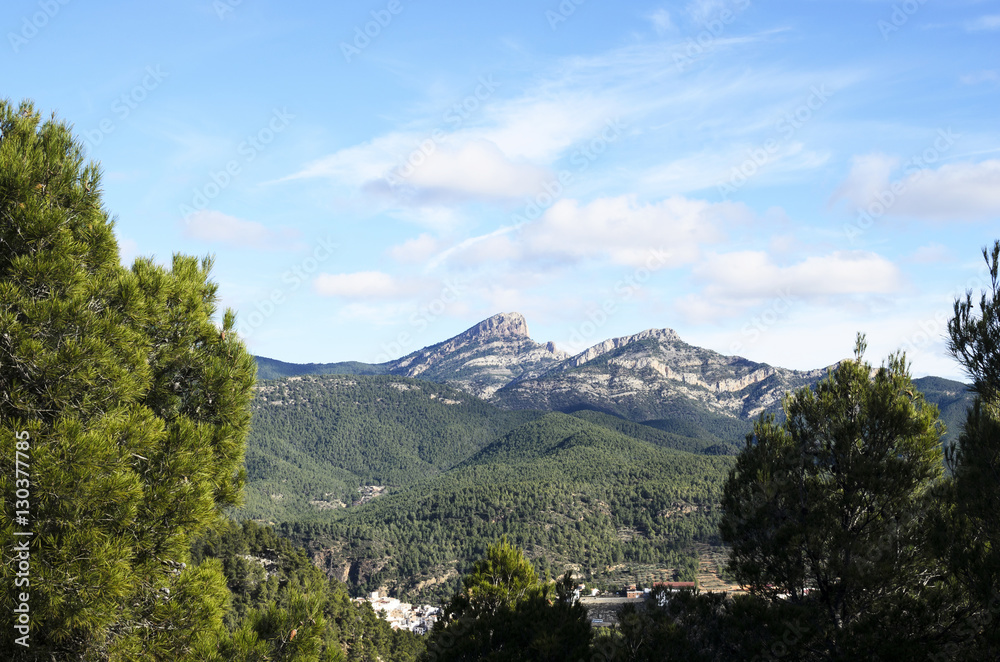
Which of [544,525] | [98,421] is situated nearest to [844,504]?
[98,421]

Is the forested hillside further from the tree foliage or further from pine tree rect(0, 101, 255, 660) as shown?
pine tree rect(0, 101, 255, 660)

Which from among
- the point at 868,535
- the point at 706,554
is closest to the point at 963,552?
the point at 868,535

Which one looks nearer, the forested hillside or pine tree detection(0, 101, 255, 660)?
pine tree detection(0, 101, 255, 660)

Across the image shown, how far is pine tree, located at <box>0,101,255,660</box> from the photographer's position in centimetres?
612

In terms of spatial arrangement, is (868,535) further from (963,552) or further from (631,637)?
(631,637)

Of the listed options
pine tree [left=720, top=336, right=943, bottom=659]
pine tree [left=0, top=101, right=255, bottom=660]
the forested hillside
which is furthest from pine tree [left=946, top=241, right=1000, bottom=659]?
the forested hillside

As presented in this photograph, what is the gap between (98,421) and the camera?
21.7 ft

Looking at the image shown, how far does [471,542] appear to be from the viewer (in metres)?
143

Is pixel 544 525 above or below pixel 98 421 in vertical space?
below

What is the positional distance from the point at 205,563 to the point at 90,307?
3323mm

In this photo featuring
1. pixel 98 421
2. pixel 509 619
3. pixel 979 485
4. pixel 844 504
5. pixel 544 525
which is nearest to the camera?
pixel 98 421

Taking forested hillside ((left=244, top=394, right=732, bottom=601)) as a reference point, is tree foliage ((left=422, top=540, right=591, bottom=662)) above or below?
above

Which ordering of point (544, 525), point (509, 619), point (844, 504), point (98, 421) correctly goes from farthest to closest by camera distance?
point (544, 525) → point (509, 619) → point (844, 504) → point (98, 421)

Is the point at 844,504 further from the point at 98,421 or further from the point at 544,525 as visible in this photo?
the point at 544,525
